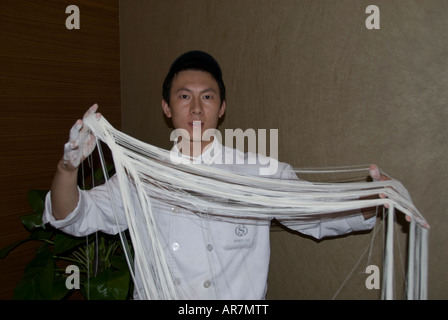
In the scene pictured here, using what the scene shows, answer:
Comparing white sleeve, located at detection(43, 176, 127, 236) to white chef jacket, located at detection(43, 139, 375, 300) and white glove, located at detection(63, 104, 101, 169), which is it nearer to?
white chef jacket, located at detection(43, 139, 375, 300)

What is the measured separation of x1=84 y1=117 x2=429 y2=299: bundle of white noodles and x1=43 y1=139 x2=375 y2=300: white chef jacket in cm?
18

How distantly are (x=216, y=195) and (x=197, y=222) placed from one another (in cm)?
28

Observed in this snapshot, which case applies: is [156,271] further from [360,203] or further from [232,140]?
[232,140]

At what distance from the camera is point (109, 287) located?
1.48m

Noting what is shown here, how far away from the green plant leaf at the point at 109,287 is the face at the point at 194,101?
2.01ft

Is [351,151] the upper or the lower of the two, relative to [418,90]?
lower

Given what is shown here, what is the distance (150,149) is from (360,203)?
47cm

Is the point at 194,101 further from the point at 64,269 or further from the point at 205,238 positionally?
the point at 64,269

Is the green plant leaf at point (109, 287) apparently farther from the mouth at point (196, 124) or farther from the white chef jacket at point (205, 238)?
the mouth at point (196, 124)

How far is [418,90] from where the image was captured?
1331mm

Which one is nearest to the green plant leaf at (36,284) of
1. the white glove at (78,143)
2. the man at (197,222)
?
the man at (197,222)

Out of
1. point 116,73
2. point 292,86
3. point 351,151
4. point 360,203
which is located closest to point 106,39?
point 116,73

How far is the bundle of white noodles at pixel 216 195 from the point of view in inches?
34.1

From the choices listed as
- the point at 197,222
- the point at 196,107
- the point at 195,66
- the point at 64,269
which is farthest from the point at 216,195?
the point at 64,269
